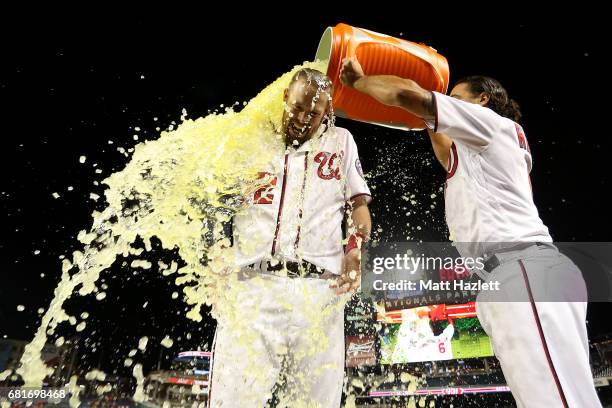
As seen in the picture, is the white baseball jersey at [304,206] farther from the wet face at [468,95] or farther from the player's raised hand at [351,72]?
the wet face at [468,95]

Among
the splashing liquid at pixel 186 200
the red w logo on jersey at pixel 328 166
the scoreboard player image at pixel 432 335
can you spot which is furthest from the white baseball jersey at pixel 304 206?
the scoreboard player image at pixel 432 335

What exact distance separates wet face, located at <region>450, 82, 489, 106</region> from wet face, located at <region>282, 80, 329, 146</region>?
854mm

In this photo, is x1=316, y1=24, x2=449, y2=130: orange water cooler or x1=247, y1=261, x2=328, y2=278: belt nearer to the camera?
x1=247, y1=261, x2=328, y2=278: belt

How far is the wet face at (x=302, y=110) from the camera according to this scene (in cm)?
223

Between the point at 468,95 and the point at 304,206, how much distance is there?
1.24 m

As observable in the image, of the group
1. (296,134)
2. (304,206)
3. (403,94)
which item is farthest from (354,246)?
(403,94)

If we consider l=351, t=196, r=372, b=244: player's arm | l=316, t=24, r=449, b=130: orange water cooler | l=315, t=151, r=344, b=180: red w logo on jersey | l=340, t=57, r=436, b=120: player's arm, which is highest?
l=316, t=24, r=449, b=130: orange water cooler

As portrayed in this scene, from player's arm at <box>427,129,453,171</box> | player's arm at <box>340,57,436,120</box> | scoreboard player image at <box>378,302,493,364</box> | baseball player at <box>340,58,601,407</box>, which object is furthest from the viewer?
scoreboard player image at <box>378,302,493,364</box>

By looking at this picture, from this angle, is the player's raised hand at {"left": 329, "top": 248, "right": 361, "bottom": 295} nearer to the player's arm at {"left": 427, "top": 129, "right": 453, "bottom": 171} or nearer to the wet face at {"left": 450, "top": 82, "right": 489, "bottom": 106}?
the player's arm at {"left": 427, "top": 129, "right": 453, "bottom": 171}

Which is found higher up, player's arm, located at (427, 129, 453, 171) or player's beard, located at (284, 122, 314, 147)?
player's arm, located at (427, 129, 453, 171)

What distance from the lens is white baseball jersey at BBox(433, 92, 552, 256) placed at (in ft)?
5.79

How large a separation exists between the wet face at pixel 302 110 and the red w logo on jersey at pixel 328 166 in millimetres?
153

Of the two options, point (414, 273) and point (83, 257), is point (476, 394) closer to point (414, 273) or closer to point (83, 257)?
point (414, 273)

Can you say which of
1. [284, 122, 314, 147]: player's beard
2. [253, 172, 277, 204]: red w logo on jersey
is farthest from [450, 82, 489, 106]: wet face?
[253, 172, 277, 204]: red w logo on jersey
